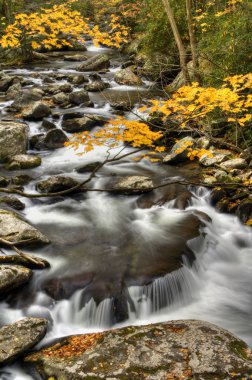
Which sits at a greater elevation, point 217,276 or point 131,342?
point 131,342

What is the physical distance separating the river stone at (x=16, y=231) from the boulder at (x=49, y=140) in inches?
177

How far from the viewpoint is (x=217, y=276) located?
604 cm

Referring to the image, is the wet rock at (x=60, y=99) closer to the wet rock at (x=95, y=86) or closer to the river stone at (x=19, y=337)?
the wet rock at (x=95, y=86)

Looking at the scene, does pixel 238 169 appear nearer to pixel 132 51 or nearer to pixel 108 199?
pixel 108 199

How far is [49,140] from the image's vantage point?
10.4 m

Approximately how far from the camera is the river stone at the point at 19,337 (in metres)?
3.95

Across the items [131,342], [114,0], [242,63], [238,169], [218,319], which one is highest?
[114,0]

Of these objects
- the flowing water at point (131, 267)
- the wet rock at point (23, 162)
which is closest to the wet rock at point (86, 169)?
the flowing water at point (131, 267)

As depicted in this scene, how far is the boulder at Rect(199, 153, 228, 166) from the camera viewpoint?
8633mm

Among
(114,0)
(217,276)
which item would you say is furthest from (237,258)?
(114,0)

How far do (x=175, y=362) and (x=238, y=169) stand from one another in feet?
17.2

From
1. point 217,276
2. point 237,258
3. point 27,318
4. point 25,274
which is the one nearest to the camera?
point 27,318

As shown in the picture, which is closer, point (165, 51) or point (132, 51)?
point (165, 51)

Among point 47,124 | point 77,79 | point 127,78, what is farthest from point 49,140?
point 127,78
